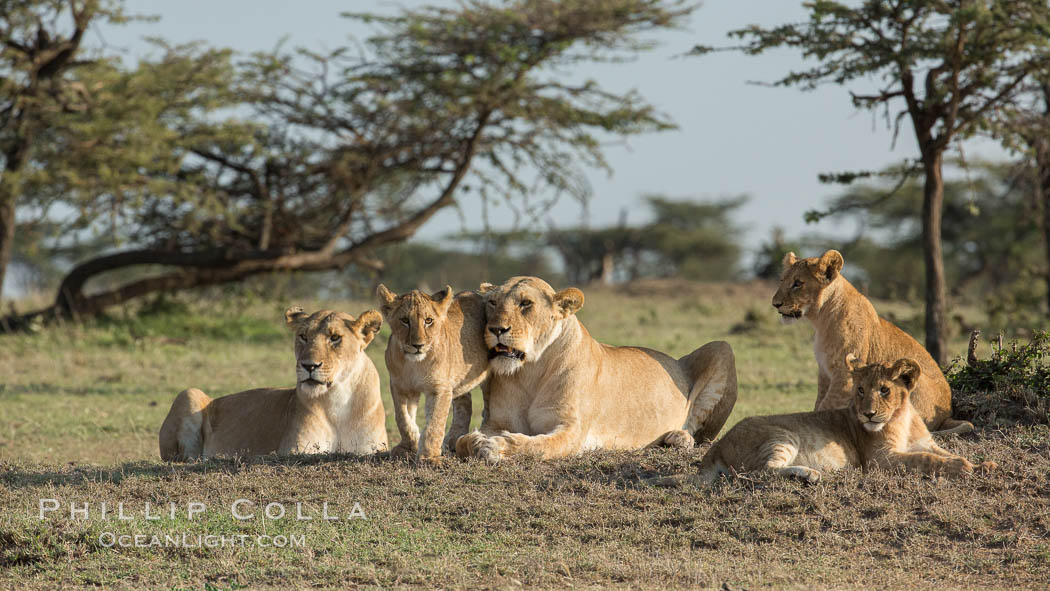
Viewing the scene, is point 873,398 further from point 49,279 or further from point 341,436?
point 49,279

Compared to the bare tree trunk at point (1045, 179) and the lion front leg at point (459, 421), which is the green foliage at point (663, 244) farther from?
the lion front leg at point (459, 421)

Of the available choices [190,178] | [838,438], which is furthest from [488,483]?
[190,178]

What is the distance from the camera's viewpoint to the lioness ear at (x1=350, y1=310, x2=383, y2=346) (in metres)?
6.80

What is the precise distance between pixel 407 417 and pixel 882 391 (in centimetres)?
256

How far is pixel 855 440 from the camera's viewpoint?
6.31m

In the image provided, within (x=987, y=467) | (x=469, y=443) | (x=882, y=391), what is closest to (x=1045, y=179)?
(x=987, y=467)

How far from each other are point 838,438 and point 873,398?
0.35 m

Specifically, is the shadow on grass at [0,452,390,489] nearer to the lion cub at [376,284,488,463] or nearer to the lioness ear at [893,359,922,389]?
the lion cub at [376,284,488,463]

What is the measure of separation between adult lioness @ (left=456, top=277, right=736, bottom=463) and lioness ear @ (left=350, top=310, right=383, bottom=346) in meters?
0.66

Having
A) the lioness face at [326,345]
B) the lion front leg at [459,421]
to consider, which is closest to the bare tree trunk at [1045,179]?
the lion front leg at [459,421]

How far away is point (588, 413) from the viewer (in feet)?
22.6

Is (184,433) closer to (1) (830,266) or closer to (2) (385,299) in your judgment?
(2) (385,299)

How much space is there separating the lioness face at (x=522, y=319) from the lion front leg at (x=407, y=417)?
1.65 feet

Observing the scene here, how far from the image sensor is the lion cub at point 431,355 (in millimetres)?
6219
